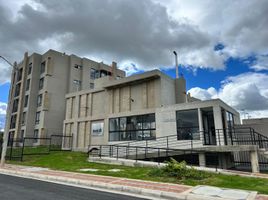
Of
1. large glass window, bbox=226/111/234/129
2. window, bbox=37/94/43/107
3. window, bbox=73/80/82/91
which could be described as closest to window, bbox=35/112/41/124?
window, bbox=37/94/43/107

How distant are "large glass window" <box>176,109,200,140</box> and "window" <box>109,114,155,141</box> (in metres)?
2.67

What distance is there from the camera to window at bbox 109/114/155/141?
20850 mm

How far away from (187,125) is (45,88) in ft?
83.7

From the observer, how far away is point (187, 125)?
18531 mm

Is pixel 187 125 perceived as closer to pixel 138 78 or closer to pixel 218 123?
pixel 218 123

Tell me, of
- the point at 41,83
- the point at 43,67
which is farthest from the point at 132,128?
the point at 43,67

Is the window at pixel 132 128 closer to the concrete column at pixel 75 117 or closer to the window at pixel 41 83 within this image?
the concrete column at pixel 75 117

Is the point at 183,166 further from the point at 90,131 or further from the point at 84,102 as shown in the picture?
the point at 84,102

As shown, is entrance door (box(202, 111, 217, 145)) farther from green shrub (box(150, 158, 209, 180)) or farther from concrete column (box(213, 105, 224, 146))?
green shrub (box(150, 158, 209, 180))

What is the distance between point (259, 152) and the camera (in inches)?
555

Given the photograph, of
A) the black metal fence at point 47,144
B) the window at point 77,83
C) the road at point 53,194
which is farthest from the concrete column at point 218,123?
the window at point 77,83

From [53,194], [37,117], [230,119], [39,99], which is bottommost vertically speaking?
[53,194]

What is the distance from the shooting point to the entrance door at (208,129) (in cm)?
1803

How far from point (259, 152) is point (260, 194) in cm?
772
